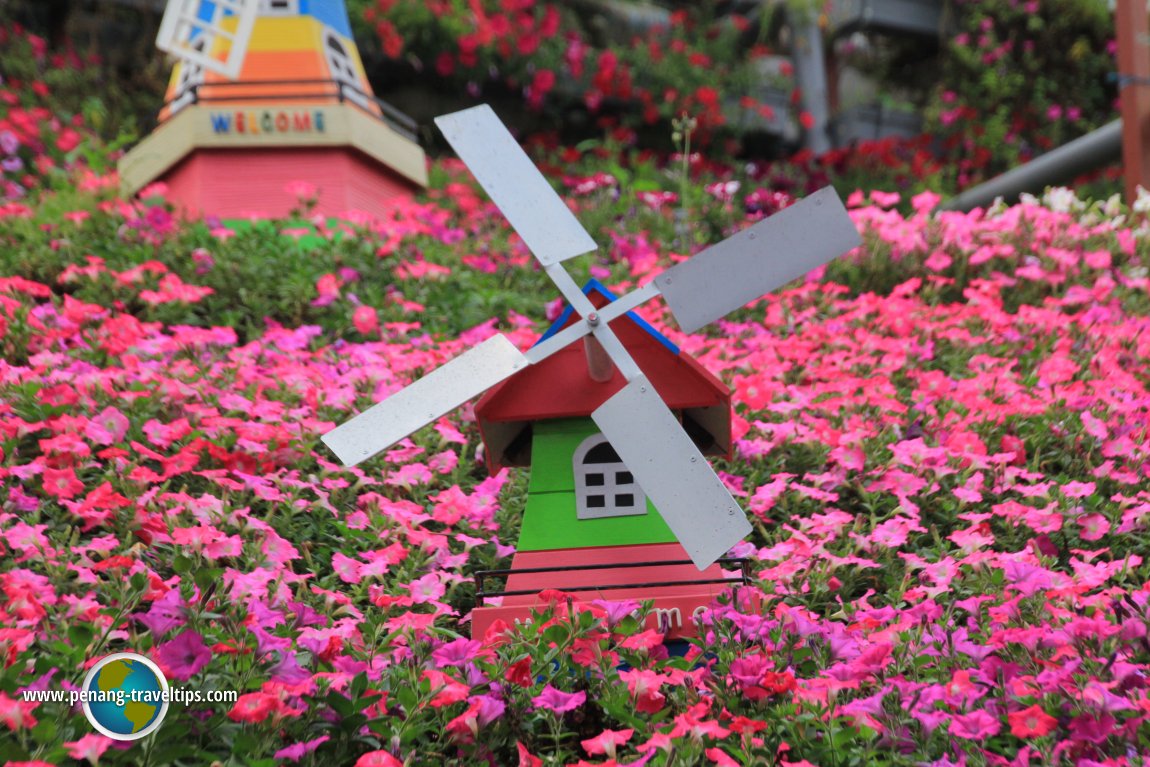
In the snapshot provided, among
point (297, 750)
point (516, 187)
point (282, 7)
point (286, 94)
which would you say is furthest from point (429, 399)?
point (282, 7)

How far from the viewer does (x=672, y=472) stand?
2.90m

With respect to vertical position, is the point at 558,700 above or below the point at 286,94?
below

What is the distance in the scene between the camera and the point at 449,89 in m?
11.5

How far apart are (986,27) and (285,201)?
769cm

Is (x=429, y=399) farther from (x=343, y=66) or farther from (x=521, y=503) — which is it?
(x=343, y=66)

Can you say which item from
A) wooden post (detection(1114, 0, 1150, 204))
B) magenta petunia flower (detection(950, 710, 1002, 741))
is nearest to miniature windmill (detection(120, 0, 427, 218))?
wooden post (detection(1114, 0, 1150, 204))

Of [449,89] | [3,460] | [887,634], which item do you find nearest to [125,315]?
[3,460]

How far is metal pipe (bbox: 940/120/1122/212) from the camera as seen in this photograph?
8156 mm

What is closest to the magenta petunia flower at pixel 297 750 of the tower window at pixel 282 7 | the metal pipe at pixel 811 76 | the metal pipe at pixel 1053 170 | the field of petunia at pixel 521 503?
the field of petunia at pixel 521 503

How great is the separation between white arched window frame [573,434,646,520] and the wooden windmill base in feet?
0.33

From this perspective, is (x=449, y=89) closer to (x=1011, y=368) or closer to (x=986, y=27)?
(x=986, y=27)

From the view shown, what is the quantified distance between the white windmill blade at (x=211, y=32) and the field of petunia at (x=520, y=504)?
1.29 m

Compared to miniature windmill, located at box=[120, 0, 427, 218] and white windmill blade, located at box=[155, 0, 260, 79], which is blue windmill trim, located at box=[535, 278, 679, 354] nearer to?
miniature windmill, located at box=[120, 0, 427, 218]

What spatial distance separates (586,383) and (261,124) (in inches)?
193
